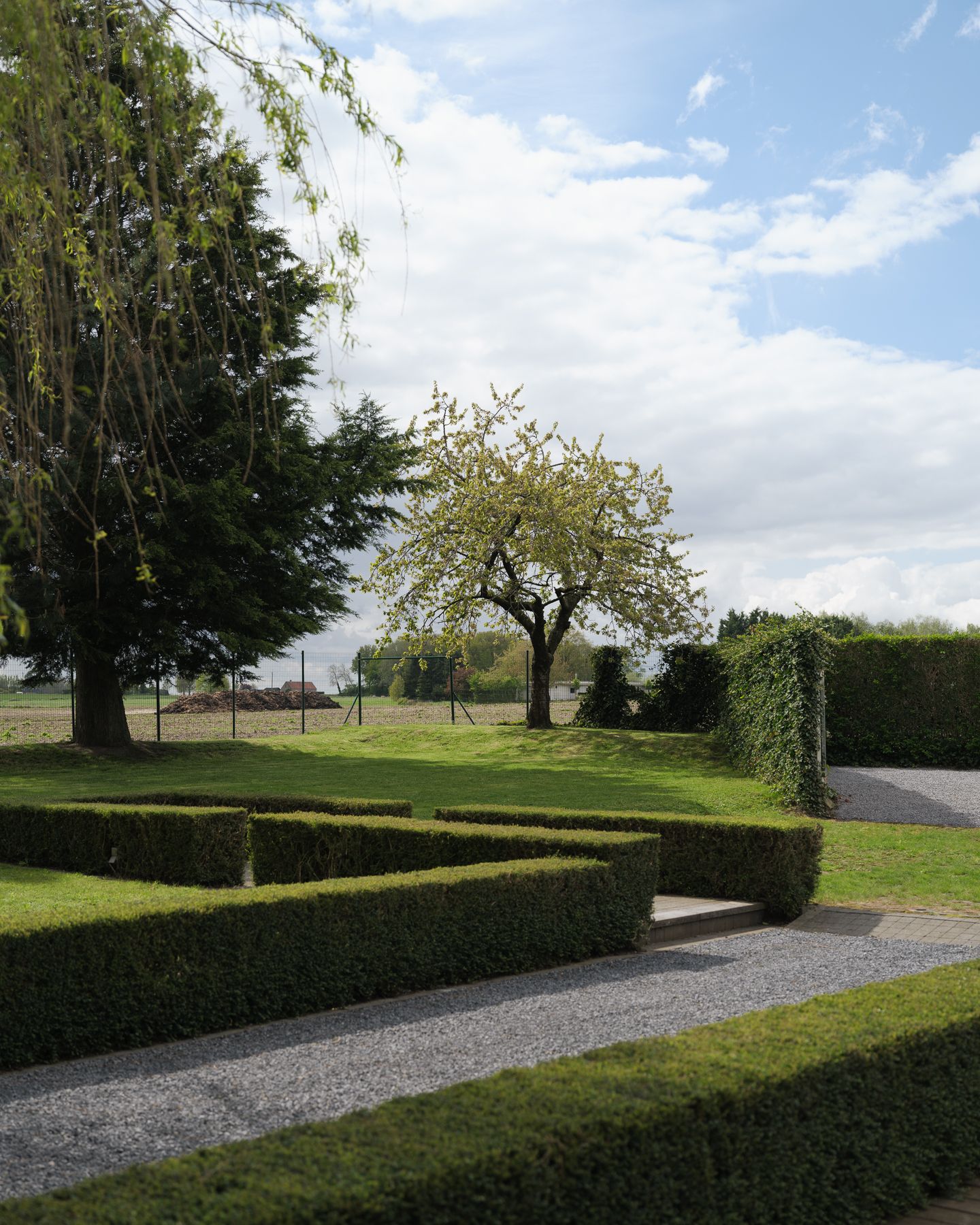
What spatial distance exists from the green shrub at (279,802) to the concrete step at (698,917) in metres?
2.80

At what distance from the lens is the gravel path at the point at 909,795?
14672 mm

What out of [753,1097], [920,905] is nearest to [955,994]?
[753,1097]

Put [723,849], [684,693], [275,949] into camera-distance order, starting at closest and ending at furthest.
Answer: [275,949]
[723,849]
[684,693]

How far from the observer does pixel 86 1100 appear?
459 centimetres

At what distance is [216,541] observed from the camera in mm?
19422

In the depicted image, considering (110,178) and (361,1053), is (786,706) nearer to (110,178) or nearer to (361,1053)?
(361,1053)

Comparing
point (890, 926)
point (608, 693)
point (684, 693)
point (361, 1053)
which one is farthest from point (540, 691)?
point (361, 1053)

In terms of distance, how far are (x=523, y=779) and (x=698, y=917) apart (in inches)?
395

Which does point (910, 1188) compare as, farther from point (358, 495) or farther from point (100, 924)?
point (358, 495)

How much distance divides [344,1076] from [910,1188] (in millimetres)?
2331

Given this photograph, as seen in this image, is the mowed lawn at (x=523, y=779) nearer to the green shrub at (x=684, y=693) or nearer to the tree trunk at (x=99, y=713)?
the tree trunk at (x=99, y=713)

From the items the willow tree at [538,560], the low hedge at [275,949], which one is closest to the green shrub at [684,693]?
the willow tree at [538,560]

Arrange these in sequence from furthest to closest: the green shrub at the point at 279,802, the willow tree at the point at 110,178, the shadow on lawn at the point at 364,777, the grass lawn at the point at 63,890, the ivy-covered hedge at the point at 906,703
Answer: the ivy-covered hedge at the point at 906,703 < the shadow on lawn at the point at 364,777 < the green shrub at the point at 279,802 < the grass lawn at the point at 63,890 < the willow tree at the point at 110,178

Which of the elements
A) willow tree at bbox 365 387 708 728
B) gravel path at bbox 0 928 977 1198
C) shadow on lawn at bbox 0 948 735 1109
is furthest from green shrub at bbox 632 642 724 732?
shadow on lawn at bbox 0 948 735 1109
